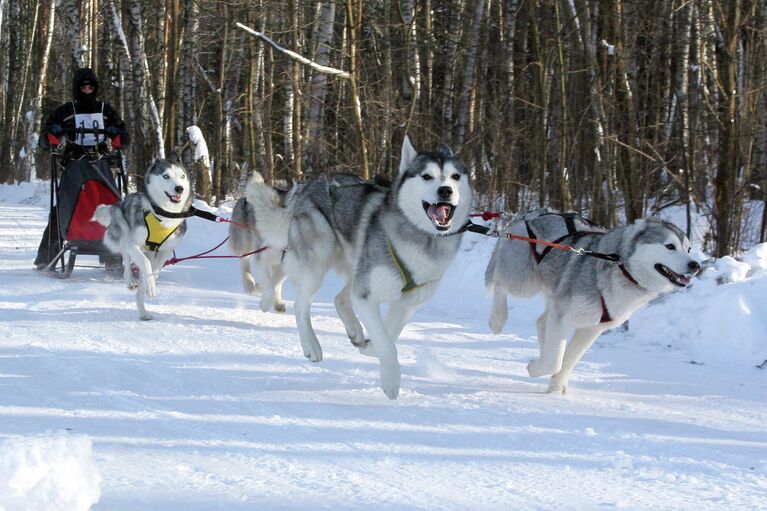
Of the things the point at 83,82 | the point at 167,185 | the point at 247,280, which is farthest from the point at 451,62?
the point at 167,185

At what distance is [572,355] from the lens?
403 cm

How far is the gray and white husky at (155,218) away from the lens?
597 cm

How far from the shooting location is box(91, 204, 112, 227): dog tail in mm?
6518

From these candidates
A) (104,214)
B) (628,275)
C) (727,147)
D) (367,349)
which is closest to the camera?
(628,275)

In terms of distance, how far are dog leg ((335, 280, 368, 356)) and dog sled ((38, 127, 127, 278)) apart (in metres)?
3.24

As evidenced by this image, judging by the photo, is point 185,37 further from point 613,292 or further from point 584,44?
point 613,292

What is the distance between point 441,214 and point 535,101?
7.95 meters

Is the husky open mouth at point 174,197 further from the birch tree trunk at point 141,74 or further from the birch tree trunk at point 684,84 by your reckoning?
the birch tree trunk at point 141,74

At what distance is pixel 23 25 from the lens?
27.8 meters

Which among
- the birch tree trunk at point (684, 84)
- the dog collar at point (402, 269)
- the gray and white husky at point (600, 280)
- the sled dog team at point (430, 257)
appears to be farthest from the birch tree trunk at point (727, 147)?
the dog collar at point (402, 269)

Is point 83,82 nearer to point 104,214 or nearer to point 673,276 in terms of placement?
point 104,214

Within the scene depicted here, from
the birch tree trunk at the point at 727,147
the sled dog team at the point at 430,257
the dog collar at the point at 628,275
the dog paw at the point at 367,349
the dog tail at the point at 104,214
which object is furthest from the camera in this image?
the birch tree trunk at the point at 727,147

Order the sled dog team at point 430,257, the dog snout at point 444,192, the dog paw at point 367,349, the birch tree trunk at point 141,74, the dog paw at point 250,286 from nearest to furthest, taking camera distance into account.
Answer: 1. the dog snout at point 444,192
2. the sled dog team at point 430,257
3. the dog paw at point 367,349
4. the dog paw at point 250,286
5. the birch tree trunk at point 141,74

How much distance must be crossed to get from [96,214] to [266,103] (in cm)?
902
